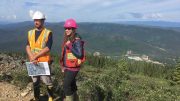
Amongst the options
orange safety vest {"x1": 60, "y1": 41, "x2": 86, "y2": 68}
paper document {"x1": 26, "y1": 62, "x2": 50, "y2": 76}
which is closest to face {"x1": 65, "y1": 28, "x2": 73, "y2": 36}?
orange safety vest {"x1": 60, "y1": 41, "x2": 86, "y2": 68}

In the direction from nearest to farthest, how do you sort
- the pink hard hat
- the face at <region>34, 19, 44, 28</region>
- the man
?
the pink hard hat
the face at <region>34, 19, 44, 28</region>
the man

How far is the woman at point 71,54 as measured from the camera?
→ 8.27 metres

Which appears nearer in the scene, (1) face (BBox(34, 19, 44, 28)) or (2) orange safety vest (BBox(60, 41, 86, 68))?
(2) orange safety vest (BBox(60, 41, 86, 68))

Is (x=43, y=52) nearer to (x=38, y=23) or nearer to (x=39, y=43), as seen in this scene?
(x=39, y=43)

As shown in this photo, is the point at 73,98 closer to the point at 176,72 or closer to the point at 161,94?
the point at 161,94

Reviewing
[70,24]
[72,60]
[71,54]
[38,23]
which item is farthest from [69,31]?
[38,23]

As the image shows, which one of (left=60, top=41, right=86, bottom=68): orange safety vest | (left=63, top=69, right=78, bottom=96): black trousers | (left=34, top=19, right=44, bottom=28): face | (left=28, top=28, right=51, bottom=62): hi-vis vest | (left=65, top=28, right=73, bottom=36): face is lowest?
(left=63, top=69, right=78, bottom=96): black trousers

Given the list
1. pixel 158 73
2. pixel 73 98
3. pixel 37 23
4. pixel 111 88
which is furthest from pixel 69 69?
pixel 158 73

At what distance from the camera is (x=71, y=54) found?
840cm

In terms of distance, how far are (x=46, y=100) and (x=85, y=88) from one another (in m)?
1.18

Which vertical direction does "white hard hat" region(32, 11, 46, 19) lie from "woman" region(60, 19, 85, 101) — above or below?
above

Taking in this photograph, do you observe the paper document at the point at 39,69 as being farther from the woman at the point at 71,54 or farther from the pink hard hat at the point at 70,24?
the pink hard hat at the point at 70,24

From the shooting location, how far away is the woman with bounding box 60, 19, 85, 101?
827cm

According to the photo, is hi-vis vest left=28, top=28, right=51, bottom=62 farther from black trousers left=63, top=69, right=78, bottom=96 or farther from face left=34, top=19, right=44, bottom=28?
black trousers left=63, top=69, right=78, bottom=96
